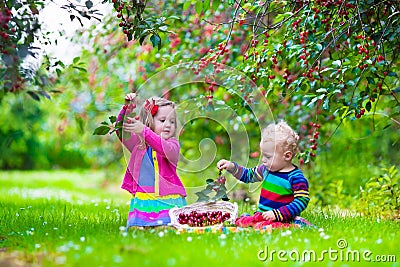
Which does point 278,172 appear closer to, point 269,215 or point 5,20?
point 269,215

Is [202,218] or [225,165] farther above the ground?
[225,165]

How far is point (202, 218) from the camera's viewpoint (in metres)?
3.93

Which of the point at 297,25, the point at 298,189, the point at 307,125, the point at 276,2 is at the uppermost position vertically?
the point at 276,2

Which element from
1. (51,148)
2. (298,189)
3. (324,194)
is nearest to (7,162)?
(51,148)

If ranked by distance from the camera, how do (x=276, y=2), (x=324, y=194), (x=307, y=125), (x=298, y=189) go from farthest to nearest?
(x=324, y=194), (x=307, y=125), (x=276, y=2), (x=298, y=189)

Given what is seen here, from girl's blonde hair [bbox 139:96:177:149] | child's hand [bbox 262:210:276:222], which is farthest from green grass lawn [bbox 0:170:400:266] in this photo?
girl's blonde hair [bbox 139:96:177:149]

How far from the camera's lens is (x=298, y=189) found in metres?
3.89

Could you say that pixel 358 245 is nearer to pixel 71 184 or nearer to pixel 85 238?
pixel 85 238

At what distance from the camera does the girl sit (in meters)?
3.96

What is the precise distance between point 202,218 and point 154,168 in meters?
0.48

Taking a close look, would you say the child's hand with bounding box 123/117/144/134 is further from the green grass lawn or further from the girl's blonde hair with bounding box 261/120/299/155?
the girl's blonde hair with bounding box 261/120/299/155

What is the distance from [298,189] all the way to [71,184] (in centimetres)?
899

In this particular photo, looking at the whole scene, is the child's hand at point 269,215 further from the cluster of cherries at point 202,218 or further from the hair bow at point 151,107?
the hair bow at point 151,107

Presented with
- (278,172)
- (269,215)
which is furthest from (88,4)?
(269,215)
